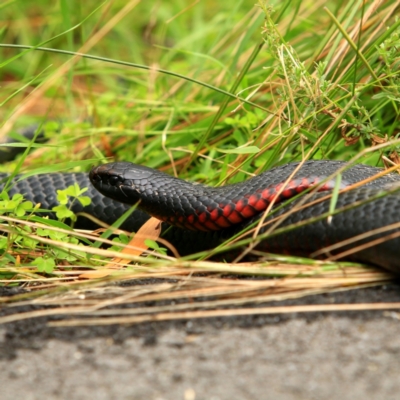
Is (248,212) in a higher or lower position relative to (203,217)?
higher

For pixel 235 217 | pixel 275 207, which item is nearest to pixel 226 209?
pixel 235 217

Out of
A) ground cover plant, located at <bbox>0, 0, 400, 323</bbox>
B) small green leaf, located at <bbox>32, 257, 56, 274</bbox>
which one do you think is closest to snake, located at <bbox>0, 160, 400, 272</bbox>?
ground cover plant, located at <bbox>0, 0, 400, 323</bbox>

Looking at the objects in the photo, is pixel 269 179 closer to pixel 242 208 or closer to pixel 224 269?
pixel 242 208

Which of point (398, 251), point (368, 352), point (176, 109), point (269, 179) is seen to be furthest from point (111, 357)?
point (176, 109)

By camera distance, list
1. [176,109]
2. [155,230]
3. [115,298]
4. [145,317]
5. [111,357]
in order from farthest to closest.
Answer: [176,109] → [155,230] → [115,298] → [145,317] → [111,357]

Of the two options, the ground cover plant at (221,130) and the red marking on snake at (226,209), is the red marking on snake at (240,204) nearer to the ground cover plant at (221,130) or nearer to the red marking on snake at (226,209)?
the red marking on snake at (226,209)

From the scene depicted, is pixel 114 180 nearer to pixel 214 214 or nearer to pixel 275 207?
pixel 214 214

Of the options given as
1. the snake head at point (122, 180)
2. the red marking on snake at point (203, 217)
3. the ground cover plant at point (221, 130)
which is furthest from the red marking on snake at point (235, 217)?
the snake head at point (122, 180)
